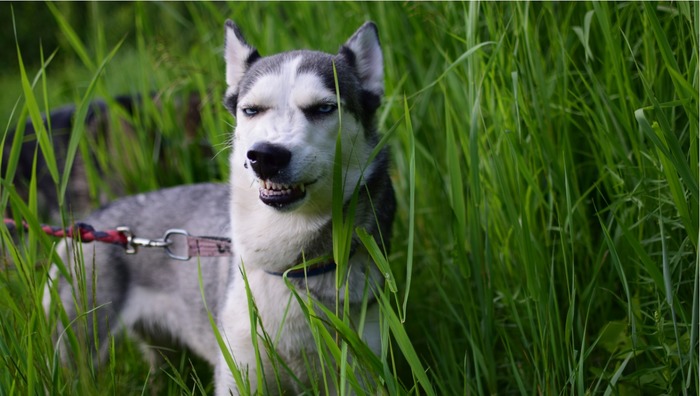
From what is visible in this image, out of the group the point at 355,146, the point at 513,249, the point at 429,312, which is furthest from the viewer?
the point at 429,312

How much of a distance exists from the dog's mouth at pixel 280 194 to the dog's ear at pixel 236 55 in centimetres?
60

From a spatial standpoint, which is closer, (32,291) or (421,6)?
(32,291)

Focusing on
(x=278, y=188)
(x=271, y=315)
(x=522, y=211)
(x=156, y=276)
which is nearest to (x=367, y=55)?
(x=278, y=188)

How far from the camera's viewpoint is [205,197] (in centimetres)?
328

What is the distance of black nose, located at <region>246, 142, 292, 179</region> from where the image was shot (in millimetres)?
2090

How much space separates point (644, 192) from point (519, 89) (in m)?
0.56

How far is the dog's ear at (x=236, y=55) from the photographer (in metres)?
2.71

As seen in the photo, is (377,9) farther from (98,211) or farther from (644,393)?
(644,393)

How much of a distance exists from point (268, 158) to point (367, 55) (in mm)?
757

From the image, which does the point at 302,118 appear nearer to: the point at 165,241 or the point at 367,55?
the point at 367,55

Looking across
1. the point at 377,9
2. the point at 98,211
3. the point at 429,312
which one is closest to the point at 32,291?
the point at 98,211

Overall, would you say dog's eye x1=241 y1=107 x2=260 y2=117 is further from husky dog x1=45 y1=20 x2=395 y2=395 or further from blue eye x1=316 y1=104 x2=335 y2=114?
blue eye x1=316 y1=104 x2=335 y2=114

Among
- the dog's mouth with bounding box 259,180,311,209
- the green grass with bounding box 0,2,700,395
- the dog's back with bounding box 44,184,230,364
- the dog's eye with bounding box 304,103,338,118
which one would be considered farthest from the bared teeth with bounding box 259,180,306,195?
the dog's back with bounding box 44,184,230,364

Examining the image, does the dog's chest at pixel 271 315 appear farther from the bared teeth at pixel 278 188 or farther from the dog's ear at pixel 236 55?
the dog's ear at pixel 236 55
